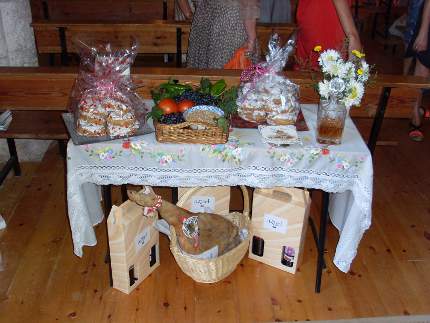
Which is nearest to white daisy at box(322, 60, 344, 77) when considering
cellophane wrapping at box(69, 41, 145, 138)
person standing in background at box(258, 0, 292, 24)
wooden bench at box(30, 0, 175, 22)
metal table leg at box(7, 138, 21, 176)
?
cellophane wrapping at box(69, 41, 145, 138)

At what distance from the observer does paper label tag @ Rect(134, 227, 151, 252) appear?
206 cm

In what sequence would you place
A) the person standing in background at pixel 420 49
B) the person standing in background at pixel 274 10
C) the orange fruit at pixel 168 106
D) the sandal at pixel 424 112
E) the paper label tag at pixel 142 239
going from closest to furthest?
the orange fruit at pixel 168 106
the paper label tag at pixel 142 239
the person standing in background at pixel 420 49
the sandal at pixel 424 112
the person standing in background at pixel 274 10

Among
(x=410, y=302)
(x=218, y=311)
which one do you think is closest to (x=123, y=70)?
(x=218, y=311)

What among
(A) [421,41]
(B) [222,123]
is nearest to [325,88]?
(B) [222,123]

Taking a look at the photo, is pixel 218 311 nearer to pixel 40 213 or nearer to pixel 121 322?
pixel 121 322

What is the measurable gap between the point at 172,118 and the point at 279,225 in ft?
2.44

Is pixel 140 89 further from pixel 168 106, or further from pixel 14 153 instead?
pixel 14 153

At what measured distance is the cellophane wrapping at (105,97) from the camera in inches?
71.4

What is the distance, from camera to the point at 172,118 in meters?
1.79

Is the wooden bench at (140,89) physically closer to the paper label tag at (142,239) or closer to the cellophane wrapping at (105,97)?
the cellophane wrapping at (105,97)

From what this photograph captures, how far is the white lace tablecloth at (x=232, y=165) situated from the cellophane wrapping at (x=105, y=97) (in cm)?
7

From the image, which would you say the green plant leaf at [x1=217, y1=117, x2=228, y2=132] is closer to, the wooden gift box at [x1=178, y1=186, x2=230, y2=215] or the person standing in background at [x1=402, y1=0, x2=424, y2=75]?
the wooden gift box at [x1=178, y1=186, x2=230, y2=215]

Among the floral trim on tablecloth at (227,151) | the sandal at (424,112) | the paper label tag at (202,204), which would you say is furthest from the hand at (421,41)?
the floral trim on tablecloth at (227,151)

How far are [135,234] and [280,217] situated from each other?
645mm
